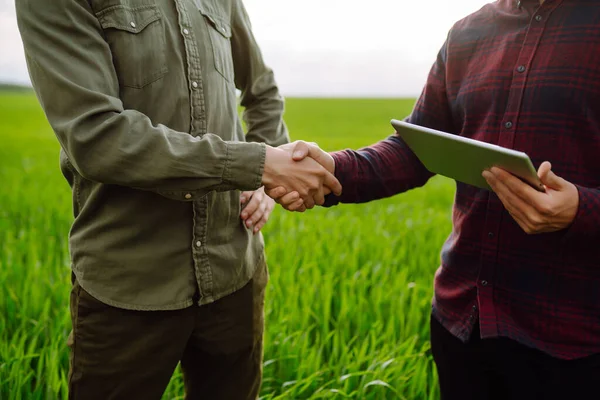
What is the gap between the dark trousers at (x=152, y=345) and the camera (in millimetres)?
1315

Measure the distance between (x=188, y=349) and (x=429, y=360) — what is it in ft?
3.45

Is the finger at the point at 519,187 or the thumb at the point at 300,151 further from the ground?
the finger at the point at 519,187

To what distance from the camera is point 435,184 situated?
21.6ft

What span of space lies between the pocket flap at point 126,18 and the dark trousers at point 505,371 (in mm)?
1076

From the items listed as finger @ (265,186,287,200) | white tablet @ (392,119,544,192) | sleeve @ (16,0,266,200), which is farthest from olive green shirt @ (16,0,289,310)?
white tablet @ (392,119,544,192)

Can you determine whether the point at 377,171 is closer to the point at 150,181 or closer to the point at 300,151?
the point at 300,151

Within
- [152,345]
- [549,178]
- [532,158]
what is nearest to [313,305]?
[152,345]

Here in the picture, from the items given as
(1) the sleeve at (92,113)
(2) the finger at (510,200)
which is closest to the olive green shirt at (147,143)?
(1) the sleeve at (92,113)

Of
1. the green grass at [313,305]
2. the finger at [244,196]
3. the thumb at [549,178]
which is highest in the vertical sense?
the thumb at [549,178]

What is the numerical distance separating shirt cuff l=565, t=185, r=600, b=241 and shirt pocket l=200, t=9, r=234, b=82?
92 cm

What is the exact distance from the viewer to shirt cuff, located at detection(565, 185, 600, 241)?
1.10 meters

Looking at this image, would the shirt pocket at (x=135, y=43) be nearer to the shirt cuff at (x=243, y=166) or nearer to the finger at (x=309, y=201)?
the shirt cuff at (x=243, y=166)

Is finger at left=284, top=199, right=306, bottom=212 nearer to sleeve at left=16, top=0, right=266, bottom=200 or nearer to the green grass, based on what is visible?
sleeve at left=16, top=0, right=266, bottom=200

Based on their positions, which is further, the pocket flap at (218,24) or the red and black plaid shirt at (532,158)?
the pocket flap at (218,24)
